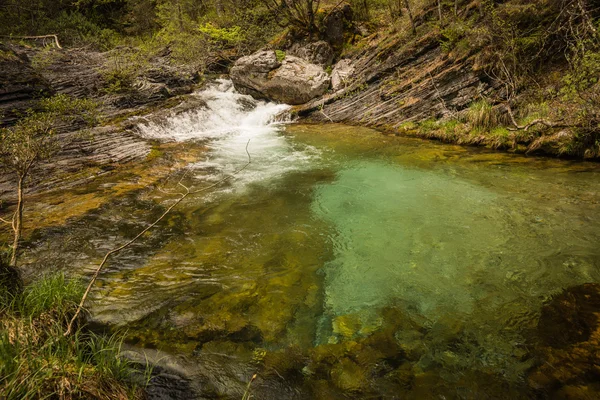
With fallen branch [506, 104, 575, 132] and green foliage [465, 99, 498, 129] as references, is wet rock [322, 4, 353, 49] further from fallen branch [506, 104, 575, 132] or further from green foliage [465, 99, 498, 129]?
fallen branch [506, 104, 575, 132]

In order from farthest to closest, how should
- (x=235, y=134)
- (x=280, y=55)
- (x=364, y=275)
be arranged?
(x=280, y=55)
(x=235, y=134)
(x=364, y=275)

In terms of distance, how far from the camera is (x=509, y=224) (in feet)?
16.2

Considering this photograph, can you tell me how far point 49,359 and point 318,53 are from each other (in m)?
16.4

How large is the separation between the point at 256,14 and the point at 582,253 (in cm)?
2061

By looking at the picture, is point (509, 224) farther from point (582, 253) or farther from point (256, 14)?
point (256, 14)

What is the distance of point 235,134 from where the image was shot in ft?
40.7

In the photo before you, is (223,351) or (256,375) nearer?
(256,375)

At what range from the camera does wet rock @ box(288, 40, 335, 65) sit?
15.5 m

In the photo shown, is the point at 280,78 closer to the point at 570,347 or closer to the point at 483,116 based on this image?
the point at 483,116

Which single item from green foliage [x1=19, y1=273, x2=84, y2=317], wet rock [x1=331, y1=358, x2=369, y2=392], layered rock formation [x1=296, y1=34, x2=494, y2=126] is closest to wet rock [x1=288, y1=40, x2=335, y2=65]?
layered rock formation [x1=296, y1=34, x2=494, y2=126]

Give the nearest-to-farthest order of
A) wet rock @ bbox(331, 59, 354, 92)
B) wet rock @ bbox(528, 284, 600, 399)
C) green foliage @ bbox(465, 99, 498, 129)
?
wet rock @ bbox(528, 284, 600, 399) → green foliage @ bbox(465, 99, 498, 129) → wet rock @ bbox(331, 59, 354, 92)

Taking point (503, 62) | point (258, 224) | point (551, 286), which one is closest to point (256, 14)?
point (503, 62)

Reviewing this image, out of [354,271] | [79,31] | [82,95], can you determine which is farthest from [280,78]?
[79,31]

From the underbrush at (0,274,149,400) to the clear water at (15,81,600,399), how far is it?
1.72 ft
